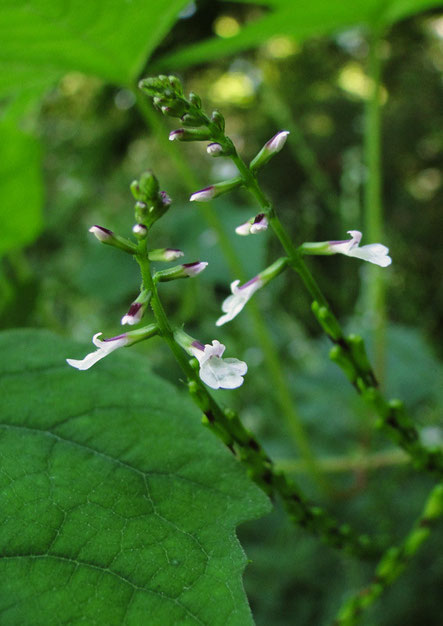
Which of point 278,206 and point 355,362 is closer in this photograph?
point 355,362

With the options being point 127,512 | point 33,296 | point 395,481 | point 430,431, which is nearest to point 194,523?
point 127,512

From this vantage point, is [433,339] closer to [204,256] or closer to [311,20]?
[204,256]

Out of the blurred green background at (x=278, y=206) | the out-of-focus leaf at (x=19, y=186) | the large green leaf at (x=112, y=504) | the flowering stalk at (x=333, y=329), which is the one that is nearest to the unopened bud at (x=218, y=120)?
the flowering stalk at (x=333, y=329)

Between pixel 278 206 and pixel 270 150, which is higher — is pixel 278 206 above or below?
below

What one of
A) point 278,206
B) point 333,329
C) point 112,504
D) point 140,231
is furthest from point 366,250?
point 278,206

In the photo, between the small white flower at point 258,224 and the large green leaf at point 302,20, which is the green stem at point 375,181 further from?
the small white flower at point 258,224

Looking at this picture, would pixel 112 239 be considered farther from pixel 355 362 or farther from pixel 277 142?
pixel 355 362
